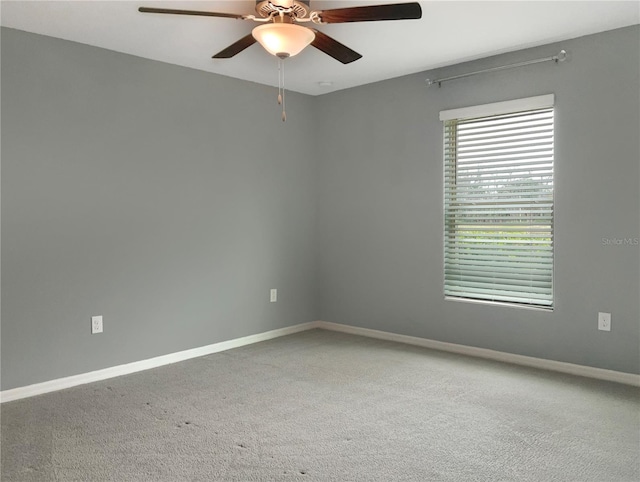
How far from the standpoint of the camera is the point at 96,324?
3.75 m

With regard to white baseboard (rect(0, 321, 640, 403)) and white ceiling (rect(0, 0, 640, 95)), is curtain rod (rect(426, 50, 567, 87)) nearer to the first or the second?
white ceiling (rect(0, 0, 640, 95))

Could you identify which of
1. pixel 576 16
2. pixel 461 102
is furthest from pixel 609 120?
pixel 461 102

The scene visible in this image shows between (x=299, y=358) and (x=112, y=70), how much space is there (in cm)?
249

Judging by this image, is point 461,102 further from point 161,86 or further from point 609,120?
point 161,86

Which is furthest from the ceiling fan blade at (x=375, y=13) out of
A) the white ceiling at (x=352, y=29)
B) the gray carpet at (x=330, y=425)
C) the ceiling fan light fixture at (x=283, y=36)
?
the gray carpet at (x=330, y=425)

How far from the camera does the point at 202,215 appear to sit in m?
4.38

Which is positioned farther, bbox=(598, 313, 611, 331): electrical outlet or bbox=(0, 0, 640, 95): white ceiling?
bbox=(598, 313, 611, 331): electrical outlet

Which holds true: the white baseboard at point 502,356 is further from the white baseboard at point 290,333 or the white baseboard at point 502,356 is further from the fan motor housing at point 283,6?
the fan motor housing at point 283,6

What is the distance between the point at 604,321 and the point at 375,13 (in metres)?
2.52

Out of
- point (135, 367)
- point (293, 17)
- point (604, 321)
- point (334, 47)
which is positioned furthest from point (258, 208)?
point (604, 321)

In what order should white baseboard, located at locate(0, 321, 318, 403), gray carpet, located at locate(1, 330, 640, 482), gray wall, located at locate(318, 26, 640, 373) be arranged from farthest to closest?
1. gray wall, located at locate(318, 26, 640, 373)
2. white baseboard, located at locate(0, 321, 318, 403)
3. gray carpet, located at locate(1, 330, 640, 482)

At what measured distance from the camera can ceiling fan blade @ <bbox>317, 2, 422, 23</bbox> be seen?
242 centimetres

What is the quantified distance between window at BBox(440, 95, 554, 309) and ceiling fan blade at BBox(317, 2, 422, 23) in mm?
1786

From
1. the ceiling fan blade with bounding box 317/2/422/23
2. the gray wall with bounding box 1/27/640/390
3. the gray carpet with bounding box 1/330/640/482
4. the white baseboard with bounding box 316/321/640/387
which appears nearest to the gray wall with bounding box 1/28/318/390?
the gray wall with bounding box 1/27/640/390
